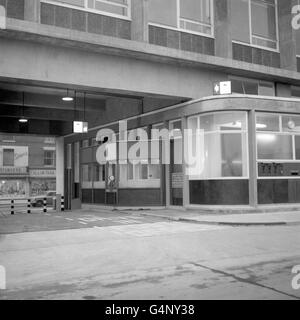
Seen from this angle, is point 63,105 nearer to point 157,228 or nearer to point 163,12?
point 163,12

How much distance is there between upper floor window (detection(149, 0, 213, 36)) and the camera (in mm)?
17875

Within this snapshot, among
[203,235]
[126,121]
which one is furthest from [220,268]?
[126,121]

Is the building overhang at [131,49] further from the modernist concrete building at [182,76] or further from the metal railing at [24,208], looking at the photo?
the metal railing at [24,208]

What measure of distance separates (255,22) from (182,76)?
5.33 m

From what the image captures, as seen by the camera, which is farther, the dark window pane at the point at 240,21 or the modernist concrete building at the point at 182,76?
the dark window pane at the point at 240,21

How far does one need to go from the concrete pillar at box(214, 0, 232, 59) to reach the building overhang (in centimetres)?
70

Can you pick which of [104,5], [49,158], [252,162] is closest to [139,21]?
[104,5]

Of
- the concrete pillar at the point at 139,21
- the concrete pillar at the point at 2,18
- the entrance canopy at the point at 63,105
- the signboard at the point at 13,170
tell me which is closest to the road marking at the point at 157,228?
the entrance canopy at the point at 63,105

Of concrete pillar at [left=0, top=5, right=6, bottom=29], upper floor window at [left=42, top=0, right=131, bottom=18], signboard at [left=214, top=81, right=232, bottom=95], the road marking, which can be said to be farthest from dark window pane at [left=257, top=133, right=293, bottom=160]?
concrete pillar at [left=0, top=5, right=6, bottom=29]

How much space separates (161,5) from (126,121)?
6.59 m

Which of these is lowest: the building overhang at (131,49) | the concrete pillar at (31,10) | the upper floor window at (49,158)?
the upper floor window at (49,158)

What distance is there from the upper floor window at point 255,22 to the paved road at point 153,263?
417 inches

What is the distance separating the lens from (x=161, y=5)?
18078 millimetres

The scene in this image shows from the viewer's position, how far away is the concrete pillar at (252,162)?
17438mm
